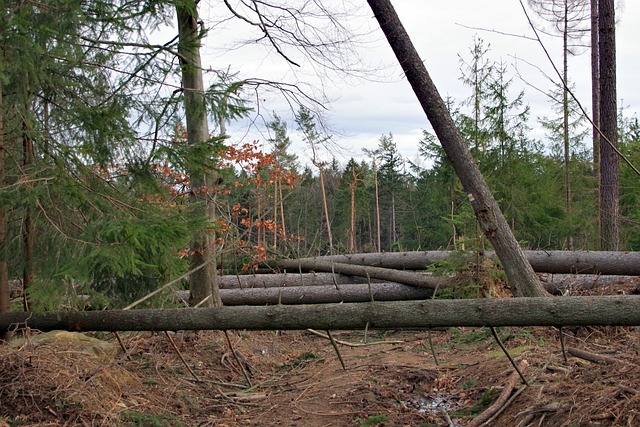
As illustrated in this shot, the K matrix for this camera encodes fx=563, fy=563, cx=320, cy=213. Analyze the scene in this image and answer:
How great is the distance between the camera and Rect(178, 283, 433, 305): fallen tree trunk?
1084 cm

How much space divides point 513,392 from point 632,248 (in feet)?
63.3

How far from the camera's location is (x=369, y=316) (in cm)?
526

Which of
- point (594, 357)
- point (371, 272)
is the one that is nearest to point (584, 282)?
point (371, 272)

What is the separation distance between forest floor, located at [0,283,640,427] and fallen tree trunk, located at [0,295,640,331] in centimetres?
31

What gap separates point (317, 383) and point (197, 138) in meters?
3.90

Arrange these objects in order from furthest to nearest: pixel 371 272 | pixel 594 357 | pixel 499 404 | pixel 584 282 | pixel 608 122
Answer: pixel 608 122, pixel 371 272, pixel 584 282, pixel 594 357, pixel 499 404

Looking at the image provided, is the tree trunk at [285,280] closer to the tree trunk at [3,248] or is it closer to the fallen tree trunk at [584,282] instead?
the fallen tree trunk at [584,282]

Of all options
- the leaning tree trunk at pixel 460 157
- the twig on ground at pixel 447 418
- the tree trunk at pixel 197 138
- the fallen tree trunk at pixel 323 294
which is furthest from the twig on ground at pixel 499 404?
the fallen tree trunk at pixel 323 294

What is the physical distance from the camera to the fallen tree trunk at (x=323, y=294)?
35.6ft

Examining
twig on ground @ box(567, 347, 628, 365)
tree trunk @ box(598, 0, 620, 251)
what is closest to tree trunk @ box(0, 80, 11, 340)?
twig on ground @ box(567, 347, 628, 365)

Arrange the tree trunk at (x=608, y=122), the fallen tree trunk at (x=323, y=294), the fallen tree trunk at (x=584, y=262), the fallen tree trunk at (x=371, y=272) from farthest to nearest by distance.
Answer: the tree trunk at (x=608, y=122) < the fallen tree trunk at (x=323, y=294) < the fallen tree trunk at (x=371, y=272) < the fallen tree trunk at (x=584, y=262)

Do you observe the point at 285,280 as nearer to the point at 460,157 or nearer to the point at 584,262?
the point at 460,157

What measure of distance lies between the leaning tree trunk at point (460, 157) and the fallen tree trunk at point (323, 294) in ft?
9.61

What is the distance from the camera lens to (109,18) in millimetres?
6555
